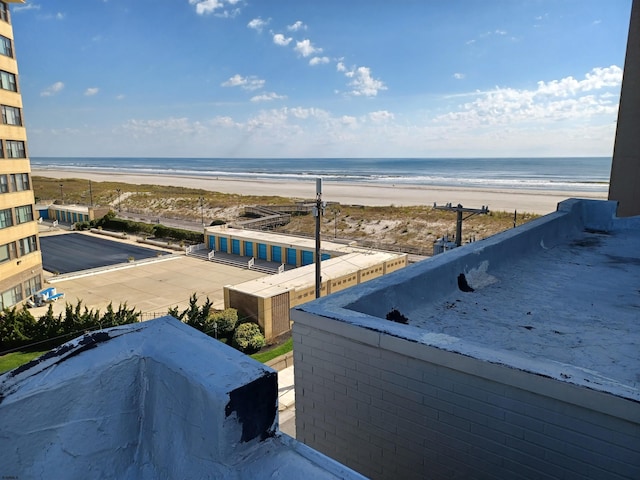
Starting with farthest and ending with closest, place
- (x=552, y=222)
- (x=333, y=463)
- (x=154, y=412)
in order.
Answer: (x=552, y=222)
(x=154, y=412)
(x=333, y=463)

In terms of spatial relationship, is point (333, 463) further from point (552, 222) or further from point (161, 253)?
point (161, 253)

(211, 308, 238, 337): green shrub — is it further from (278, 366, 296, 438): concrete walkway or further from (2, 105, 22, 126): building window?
(2, 105, 22, 126): building window

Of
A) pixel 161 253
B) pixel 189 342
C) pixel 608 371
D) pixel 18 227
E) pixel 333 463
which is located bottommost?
pixel 161 253

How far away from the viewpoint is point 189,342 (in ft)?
10.00

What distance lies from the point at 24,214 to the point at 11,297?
17.3 feet

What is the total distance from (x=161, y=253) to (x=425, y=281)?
134 ft

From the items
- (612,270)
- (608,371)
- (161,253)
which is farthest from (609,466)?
(161,253)

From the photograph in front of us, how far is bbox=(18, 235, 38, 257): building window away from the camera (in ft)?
90.2

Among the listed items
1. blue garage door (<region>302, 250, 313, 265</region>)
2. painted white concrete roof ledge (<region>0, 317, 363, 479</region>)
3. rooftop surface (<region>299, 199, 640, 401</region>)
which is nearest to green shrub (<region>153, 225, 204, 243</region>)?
blue garage door (<region>302, 250, 313, 265</region>)

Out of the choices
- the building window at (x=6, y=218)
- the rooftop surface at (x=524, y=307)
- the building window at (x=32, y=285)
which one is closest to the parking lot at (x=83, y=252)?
the building window at (x=32, y=285)

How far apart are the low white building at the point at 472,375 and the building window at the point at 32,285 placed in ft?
94.2

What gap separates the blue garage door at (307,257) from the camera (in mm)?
35562

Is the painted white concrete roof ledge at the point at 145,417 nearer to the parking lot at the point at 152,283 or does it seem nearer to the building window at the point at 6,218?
the parking lot at the point at 152,283

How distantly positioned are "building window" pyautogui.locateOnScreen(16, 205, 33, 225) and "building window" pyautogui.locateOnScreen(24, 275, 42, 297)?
388 cm
